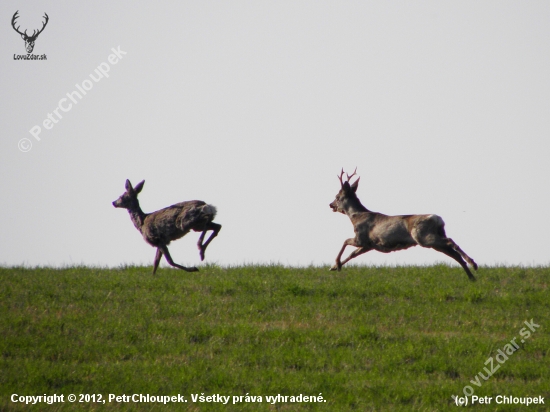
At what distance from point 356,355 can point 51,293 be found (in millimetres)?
5819

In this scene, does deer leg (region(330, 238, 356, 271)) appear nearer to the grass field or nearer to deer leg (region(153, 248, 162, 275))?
the grass field

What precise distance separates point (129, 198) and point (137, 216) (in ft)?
1.59

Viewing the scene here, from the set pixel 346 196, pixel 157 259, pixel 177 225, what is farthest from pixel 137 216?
pixel 346 196

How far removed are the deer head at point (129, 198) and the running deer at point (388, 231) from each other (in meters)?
4.32

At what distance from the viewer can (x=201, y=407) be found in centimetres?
939

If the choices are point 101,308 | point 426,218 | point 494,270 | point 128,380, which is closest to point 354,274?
point 426,218

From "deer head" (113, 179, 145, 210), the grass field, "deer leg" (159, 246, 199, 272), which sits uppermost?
"deer head" (113, 179, 145, 210)

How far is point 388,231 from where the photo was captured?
16.1 m

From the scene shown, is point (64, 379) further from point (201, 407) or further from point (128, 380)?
point (201, 407)

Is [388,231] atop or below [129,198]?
below

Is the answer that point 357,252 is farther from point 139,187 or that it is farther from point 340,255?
point 139,187

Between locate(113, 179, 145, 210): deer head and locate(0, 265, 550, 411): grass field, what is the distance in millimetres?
2199

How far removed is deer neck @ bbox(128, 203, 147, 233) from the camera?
58.2 ft

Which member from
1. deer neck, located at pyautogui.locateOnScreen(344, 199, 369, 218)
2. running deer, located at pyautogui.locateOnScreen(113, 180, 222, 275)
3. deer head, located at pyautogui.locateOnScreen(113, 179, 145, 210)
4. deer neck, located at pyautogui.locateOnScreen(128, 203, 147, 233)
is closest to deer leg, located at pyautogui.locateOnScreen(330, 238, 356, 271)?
deer neck, located at pyautogui.locateOnScreen(344, 199, 369, 218)
